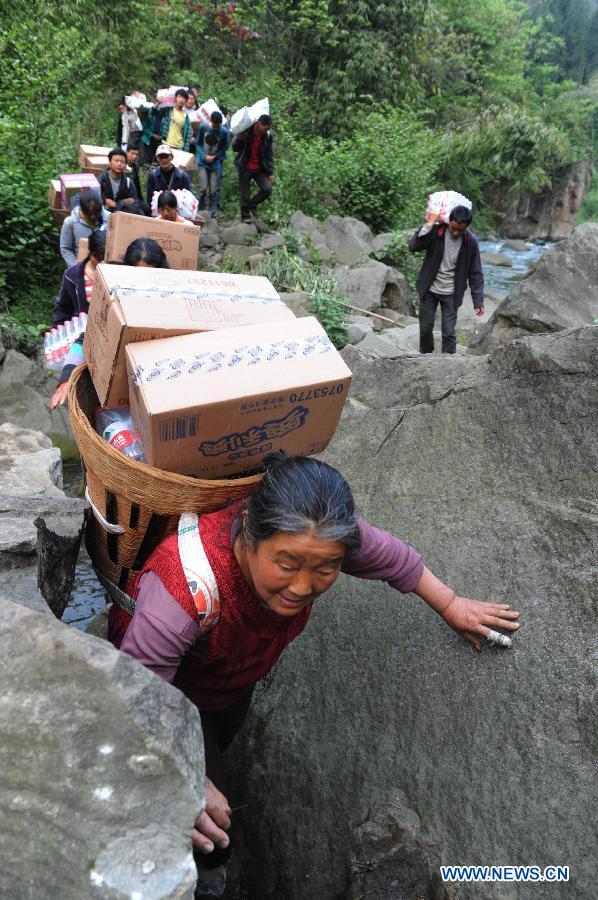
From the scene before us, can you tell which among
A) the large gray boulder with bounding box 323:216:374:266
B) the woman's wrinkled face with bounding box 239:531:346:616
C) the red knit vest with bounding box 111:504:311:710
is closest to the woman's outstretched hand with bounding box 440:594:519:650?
the red knit vest with bounding box 111:504:311:710

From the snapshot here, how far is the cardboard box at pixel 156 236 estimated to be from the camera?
3.10 meters

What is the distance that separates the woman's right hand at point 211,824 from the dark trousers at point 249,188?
31.8 ft

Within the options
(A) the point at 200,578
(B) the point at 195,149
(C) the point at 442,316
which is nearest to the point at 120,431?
(A) the point at 200,578

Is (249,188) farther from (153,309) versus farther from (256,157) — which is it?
(153,309)

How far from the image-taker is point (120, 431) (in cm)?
196

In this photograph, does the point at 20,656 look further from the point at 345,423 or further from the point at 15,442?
the point at 15,442

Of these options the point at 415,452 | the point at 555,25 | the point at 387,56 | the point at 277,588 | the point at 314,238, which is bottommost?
the point at 314,238

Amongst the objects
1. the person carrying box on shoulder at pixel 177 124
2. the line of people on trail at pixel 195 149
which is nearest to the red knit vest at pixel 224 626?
→ the line of people on trail at pixel 195 149

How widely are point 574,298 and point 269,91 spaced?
11.9 meters

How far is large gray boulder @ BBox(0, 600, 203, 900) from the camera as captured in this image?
1.07 metres

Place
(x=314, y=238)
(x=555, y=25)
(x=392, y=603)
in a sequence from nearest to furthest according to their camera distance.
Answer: (x=392, y=603) → (x=314, y=238) → (x=555, y=25)

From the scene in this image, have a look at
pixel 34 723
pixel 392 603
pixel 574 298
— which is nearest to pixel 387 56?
pixel 574 298

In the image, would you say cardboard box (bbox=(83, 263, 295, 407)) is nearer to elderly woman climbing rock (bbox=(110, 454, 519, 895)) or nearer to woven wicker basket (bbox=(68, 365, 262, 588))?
woven wicker basket (bbox=(68, 365, 262, 588))

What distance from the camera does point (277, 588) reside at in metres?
1.52
